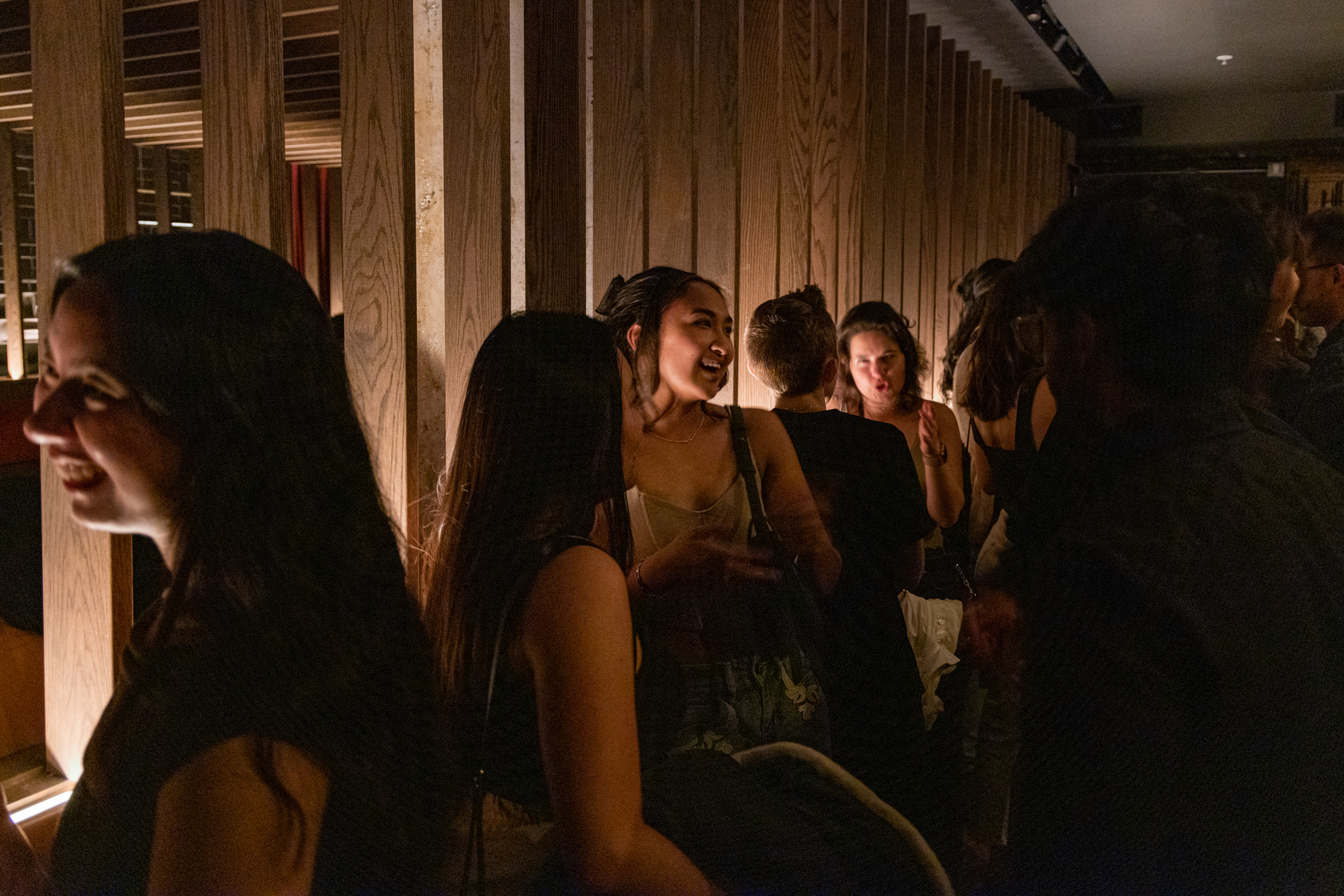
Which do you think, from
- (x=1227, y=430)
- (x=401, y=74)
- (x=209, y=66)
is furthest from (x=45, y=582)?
(x=1227, y=430)

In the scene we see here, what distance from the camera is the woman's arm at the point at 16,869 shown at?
82 centimetres

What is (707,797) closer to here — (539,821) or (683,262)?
(539,821)

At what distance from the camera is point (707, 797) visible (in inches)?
50.4

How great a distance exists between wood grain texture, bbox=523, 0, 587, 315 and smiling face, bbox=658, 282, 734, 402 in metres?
0.30

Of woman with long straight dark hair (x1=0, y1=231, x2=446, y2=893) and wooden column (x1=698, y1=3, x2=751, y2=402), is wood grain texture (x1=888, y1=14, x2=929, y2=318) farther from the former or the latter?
woman with long straight dark hair (x1=0, y1=231, x2=446, y2=893)

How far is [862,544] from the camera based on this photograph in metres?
2.15

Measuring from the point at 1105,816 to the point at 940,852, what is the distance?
1.10m

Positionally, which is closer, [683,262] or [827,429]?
[827,429]

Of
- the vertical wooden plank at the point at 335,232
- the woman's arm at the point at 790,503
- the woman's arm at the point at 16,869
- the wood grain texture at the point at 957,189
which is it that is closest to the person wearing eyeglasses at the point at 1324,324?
the woman's arm at the point at 790,503

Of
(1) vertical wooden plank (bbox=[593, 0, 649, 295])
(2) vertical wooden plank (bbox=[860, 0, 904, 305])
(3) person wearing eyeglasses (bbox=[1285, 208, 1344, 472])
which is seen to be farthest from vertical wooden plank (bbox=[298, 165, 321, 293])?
(3) person wearing eyeglasses (bbox=[1285, 208, 1344, 472])

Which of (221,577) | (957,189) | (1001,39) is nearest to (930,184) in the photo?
(957,189)

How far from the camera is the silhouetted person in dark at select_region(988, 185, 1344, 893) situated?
3.19ft

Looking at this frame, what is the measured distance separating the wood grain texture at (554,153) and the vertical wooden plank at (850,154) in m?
1.63

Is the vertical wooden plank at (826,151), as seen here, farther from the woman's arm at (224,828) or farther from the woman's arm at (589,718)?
the woman's arm at (224,828)
